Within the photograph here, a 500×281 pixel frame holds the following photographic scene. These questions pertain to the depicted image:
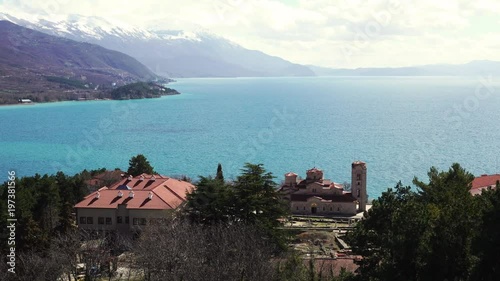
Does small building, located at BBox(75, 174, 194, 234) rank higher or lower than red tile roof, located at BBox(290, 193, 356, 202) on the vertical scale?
higher

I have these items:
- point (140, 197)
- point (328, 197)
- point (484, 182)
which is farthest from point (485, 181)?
point (140, 197)

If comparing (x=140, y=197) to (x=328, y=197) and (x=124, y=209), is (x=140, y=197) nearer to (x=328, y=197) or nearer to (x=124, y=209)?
(x=124, y=209)

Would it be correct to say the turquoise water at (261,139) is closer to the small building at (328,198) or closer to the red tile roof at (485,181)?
the small building at (328,198)

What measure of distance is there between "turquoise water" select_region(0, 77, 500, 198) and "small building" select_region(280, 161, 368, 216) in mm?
12640

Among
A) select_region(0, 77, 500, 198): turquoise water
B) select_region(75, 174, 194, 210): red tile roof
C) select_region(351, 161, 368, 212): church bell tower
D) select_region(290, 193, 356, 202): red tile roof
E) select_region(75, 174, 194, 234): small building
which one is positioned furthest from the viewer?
select_region(0, 77, 500, 198): turquoise water

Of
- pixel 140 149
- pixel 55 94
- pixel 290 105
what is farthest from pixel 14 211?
pixel 55 94

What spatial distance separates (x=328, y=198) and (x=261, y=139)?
54.3m

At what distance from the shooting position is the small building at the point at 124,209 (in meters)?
35.8

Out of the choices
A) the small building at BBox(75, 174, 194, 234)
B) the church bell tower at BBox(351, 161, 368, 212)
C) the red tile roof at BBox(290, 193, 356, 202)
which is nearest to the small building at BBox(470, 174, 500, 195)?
the church bell tower at BBox(351, 161, 368, 212)

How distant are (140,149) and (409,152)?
4229cm

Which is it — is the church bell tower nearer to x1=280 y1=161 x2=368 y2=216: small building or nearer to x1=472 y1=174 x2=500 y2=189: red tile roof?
x1=280 y1=161 x2=368 y2=216: small building

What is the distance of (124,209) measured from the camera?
36219 mm

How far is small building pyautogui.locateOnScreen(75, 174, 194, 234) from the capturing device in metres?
35.8

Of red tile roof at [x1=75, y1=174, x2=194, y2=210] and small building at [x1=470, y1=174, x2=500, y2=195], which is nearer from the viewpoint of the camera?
red tile roof at [x1=75, y1=174, x2=194, y2=210]
